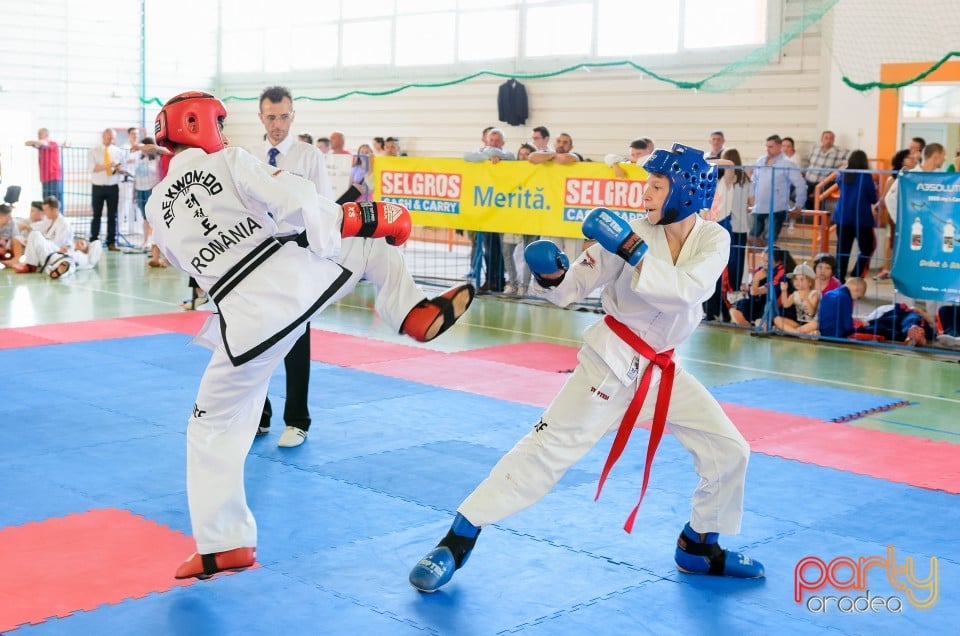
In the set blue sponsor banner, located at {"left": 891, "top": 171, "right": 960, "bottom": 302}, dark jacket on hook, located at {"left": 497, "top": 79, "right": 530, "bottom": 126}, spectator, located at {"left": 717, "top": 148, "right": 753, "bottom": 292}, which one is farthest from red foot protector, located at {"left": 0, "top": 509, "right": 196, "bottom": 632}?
dark jacket on hook, located at {"left": 497, "top": 79, "right": 530, "bottom": 126}

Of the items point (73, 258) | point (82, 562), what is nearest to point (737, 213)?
point (82, 562)

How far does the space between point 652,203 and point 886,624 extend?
1.80 m

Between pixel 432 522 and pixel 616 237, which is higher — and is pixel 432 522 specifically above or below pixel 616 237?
below

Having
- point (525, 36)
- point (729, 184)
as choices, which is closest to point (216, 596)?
point (729, 184)

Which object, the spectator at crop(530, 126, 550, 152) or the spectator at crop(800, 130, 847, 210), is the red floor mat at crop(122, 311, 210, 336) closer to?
the spectator at crop(530, 126, 550, 152)

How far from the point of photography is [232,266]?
387 cm

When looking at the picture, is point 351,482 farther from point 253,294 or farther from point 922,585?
point 922,585

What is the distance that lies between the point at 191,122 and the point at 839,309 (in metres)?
7.65

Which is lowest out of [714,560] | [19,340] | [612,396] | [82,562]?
[82,562]

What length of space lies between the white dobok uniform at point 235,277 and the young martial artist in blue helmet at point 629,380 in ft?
2.62

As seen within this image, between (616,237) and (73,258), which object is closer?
(616,237)

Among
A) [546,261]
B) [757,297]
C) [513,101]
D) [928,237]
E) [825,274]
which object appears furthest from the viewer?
[513,101]

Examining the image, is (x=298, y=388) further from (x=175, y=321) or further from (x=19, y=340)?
(x=175, y=321)

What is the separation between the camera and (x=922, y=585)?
4.23 m
